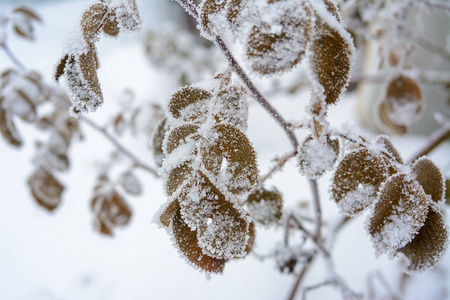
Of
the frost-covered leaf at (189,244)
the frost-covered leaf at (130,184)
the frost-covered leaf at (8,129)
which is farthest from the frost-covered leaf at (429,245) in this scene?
the frost-covered leaf at (8,129)

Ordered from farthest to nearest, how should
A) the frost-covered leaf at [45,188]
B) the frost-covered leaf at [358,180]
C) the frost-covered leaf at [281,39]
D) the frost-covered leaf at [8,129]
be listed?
1. the frost-covered leaf at [45,188]
2. the frost-covered leaf at [8,129]
3. the frost-covered leaf at [358,180]
4. the frost-covered leaf at [281,39]

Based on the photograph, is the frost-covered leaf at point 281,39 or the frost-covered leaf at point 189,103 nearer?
the frost-covered leaf at point 281,39

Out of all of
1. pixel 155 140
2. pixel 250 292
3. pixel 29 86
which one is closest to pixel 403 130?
pixel 155 140

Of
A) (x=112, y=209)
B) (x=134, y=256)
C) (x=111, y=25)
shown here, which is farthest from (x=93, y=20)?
(x=134, y=256)

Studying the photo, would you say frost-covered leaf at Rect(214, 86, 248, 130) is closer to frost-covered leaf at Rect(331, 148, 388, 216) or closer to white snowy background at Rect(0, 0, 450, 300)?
frost-covered leaf at Rect(331, 148, 388, 216)

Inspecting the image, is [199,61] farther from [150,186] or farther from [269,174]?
[269,174]

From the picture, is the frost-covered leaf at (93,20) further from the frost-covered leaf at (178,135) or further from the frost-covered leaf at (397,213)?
the frost-covered leaf at (397,213)

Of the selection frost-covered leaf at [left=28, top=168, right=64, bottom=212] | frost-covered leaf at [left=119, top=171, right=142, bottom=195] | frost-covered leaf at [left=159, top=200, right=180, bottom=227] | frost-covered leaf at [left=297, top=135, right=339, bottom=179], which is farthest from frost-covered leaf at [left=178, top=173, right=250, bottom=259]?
frost-covered leaf at [left=28, top=168, right=64, bottom=212]

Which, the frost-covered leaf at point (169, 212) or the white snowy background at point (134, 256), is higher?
the white snowy background at point (134, 256)
